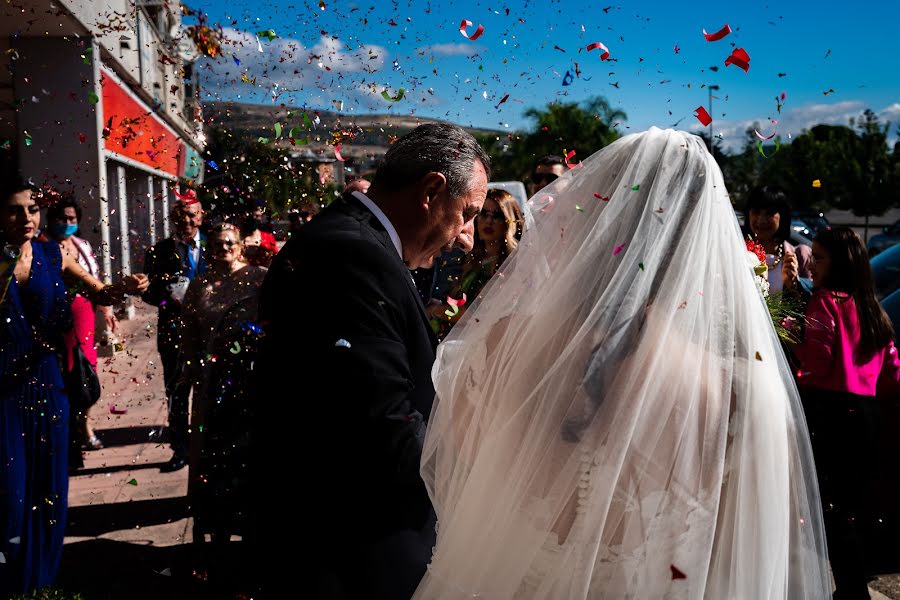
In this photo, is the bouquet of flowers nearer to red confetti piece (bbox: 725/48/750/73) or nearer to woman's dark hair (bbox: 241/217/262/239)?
red confetti piece (bbox: 725/48/750/73)

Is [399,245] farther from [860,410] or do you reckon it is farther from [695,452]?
[860,410]

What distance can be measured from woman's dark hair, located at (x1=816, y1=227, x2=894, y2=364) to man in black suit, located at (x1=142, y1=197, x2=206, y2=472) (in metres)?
4.22

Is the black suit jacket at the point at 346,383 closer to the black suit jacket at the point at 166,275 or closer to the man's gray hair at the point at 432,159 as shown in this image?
the man's gray hair at the point at 432,159

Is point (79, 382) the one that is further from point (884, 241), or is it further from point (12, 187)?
point (884, 241)

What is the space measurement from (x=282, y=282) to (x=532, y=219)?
0.74m

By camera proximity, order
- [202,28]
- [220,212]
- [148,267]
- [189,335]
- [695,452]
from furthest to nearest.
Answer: [148,267] < [220,212] < [189,335] < [202,28] < [695,452]

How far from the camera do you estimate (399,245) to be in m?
2.08

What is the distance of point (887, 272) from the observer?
18.6 feet

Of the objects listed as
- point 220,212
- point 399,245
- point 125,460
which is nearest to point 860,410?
point 399,245

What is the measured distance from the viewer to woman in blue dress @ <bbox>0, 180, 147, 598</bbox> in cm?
359

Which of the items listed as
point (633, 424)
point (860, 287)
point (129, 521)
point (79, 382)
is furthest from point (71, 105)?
point (633, 424)

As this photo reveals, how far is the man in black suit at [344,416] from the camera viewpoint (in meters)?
Answer: 1.78

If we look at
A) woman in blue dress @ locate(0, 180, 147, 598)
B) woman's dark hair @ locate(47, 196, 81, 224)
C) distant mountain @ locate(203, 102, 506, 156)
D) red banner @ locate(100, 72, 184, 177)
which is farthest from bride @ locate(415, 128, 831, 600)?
red banner @ locate(100, 72, 184, 177)

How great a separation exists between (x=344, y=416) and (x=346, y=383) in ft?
0.28
